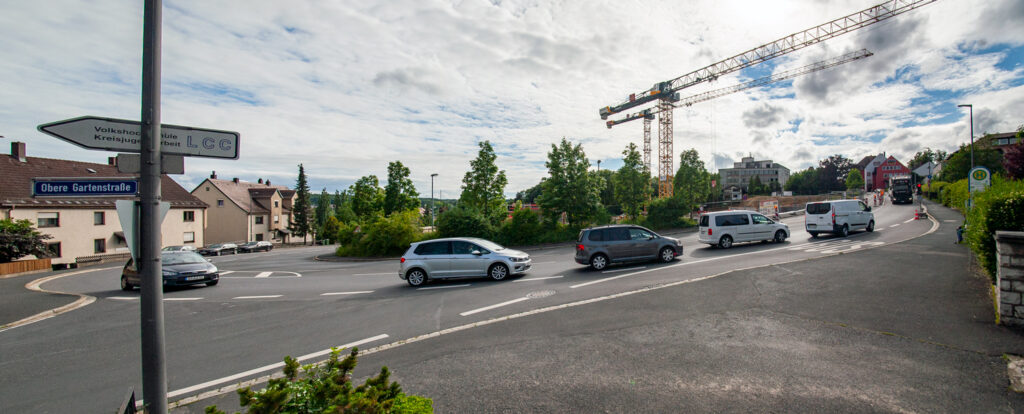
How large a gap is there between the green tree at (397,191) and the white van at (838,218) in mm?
32597

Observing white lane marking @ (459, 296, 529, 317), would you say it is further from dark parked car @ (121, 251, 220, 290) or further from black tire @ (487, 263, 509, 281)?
dark parked car @ (121, 251, 220, 290)

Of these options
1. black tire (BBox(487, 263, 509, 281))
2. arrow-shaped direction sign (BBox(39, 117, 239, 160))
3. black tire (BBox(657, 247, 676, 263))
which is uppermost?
arrow-shaped direction sign (BBox(39, 117, 239, 160))

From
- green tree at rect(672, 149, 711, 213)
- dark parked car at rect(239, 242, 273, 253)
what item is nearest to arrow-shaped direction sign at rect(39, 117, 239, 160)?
green tree at rect(672, 149, 711, 213)

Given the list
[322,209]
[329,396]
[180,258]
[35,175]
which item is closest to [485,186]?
[180,258]

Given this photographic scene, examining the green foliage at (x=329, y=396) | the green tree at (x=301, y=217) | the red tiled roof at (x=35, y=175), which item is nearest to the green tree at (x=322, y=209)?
the green tree at (x=301, y=217)

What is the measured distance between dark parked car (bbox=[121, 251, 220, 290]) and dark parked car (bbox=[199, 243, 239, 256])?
3259 centimetres

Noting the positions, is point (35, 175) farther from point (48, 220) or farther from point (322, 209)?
point (322, 209)

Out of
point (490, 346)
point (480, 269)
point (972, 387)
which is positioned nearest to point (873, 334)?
point (972, 387)

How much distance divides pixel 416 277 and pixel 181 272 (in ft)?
27.0

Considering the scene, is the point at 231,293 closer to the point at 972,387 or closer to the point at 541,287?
the point at 541,287

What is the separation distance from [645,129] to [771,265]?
2749 inches

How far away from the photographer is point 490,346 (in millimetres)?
6242

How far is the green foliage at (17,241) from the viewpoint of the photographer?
22062 millimetres

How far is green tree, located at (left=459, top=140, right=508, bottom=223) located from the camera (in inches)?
1093
